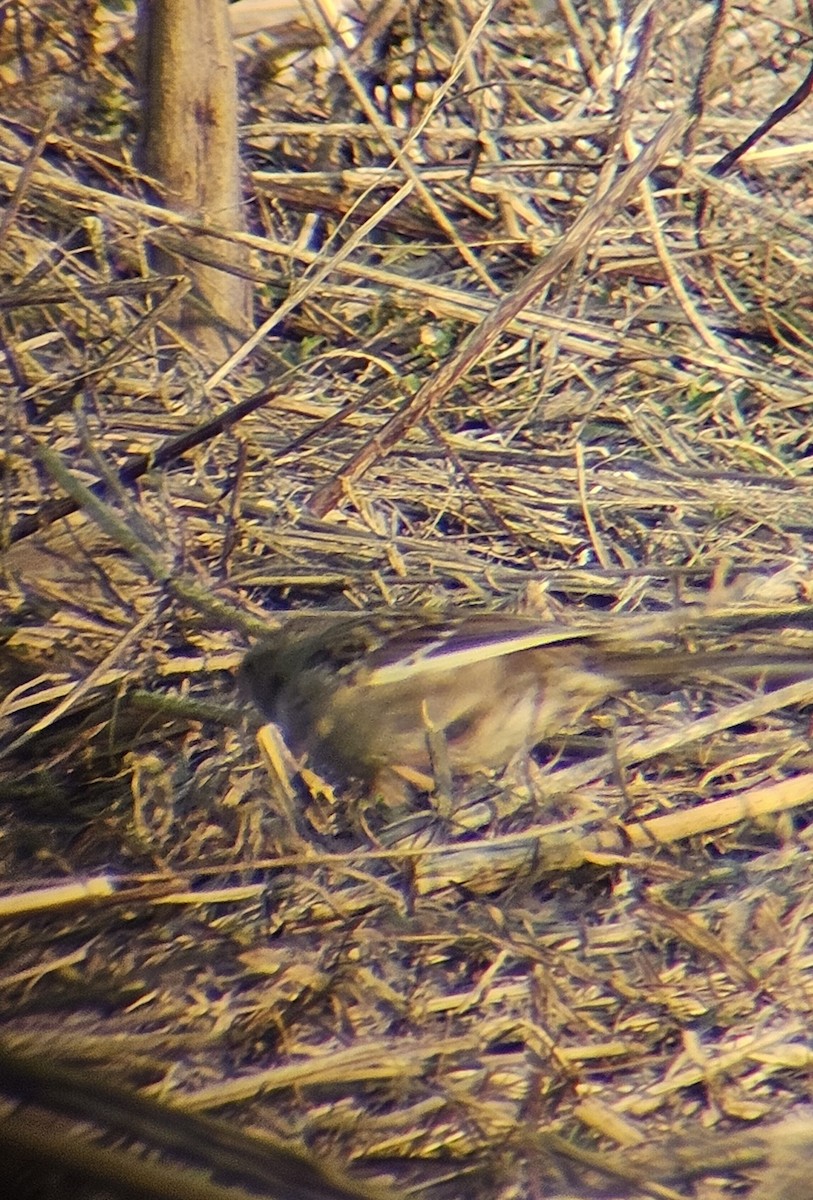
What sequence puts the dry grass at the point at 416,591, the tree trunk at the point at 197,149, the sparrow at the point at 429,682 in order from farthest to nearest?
the tree trunk at the point at 197,149
the sparrow at the point at 429,682
the dry grass at the point at 416,591

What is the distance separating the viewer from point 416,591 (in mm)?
2818

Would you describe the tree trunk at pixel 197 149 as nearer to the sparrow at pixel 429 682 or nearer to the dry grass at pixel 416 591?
the dry grass at pixel 416 591

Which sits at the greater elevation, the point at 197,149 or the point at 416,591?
the point at 197,149

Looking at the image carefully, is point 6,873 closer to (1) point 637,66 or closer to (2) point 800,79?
(1) point 637,66

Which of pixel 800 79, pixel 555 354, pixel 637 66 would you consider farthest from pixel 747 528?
pixel 800 79

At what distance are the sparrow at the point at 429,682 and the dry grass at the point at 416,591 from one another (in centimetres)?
9

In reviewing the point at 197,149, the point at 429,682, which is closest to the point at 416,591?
the point at 429,682

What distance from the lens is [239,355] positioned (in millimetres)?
3148

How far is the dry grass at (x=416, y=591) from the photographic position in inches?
77.0

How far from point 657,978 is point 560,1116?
0.34 metres

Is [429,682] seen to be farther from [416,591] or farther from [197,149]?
[197,149]

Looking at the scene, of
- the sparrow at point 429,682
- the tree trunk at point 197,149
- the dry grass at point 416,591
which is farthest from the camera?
the tree trunk at point 197,149

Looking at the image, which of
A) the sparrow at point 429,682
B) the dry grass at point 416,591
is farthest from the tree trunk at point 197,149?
the sparrow at point 429,682

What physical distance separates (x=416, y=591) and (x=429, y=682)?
46 centimetres
